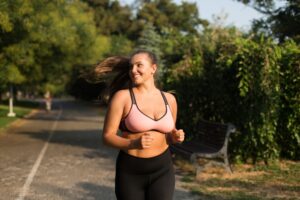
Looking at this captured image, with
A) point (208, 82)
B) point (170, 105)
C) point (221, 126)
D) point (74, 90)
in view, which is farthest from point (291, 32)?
point (74, 90)

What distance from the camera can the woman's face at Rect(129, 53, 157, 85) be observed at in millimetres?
3652

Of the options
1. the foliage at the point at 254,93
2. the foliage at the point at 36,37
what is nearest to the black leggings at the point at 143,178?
the foliage at the point at 254,93

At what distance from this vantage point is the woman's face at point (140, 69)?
3652 millimetres

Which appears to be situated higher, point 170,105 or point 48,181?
point 170,105

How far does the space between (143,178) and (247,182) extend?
16.3ft

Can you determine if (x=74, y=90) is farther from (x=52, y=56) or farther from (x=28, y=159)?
(x=28, y=159)

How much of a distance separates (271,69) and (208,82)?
68.1 inches

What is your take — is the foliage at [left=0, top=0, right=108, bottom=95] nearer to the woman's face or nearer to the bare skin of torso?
the woman's face

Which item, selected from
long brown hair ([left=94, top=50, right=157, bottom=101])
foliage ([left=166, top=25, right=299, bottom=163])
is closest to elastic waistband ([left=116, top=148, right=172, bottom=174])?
long brown hair ([left=94, top=50, right=157, bottom=101])

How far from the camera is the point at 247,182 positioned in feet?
27.1

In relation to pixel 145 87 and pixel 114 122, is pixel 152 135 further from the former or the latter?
pixel 145 87

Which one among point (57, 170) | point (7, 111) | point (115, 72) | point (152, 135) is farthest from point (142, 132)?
point (7, 111)

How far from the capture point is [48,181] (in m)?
8.43

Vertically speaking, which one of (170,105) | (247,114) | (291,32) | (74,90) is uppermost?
(291,32)
